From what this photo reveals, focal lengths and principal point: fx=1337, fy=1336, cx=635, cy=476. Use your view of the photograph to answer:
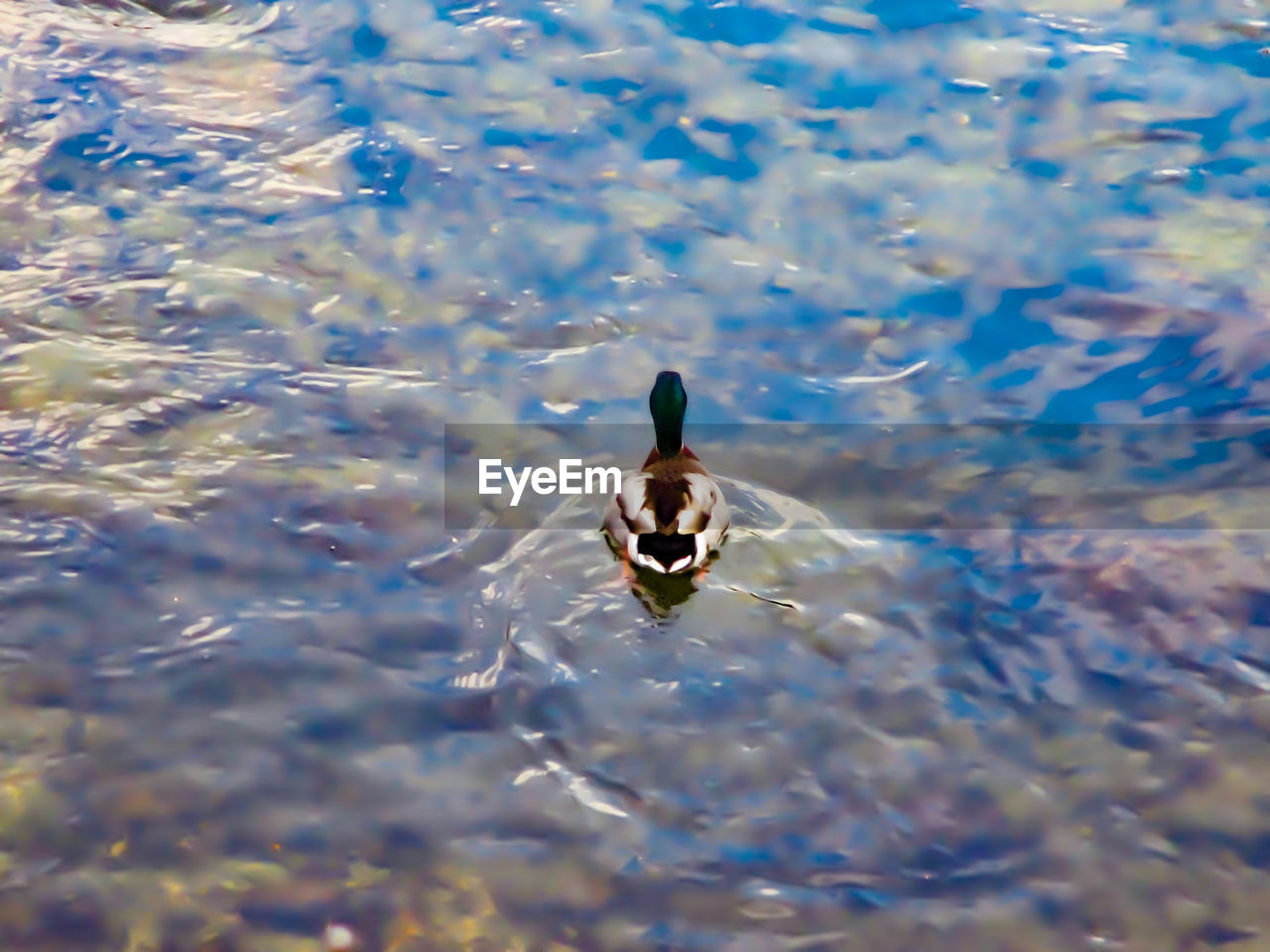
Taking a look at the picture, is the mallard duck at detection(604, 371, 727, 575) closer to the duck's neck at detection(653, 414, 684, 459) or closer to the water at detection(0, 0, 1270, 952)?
the duck's neck at detection(653, 414, 684, 459)

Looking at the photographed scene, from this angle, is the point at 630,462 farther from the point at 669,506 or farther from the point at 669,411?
the point at 669,506

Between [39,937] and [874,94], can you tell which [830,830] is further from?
[874,94]

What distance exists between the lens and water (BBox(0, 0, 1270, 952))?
16.0ft

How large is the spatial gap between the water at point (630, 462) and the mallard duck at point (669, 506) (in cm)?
16

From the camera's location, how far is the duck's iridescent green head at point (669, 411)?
22.2 feet

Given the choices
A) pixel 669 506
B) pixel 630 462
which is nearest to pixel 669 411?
pixel 630 462

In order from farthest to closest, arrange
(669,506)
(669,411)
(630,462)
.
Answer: (630,462)
(669,411)
(669,506)

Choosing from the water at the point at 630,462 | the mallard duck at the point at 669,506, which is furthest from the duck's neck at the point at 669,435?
the water at the point at 630,462

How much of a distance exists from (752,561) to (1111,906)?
226cm

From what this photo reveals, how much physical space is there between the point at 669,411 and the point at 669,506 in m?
0.72

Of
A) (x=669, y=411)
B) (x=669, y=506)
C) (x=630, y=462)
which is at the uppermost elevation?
(x=669, y=411)

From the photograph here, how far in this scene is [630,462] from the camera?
702 centimetres

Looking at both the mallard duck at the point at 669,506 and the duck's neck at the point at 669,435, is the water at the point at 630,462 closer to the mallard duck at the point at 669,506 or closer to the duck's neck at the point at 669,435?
the mallard duck at the point at 669,506

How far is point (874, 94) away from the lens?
920 centimetres
